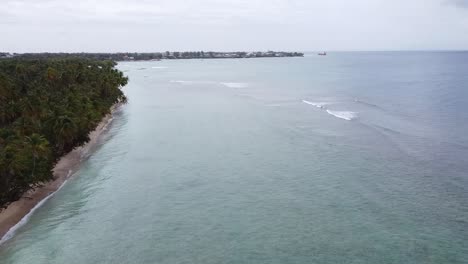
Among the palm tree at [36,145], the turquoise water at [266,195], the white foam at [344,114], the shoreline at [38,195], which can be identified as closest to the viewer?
the turquoise water at [266,195]

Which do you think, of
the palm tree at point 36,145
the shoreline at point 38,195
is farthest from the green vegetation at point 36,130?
the shoreline at point 38,195

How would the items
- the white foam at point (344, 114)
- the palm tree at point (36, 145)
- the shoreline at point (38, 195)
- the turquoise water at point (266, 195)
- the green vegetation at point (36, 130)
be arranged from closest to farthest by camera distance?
the turquoise water at point (266, 195)
the shoreline at point (38, 195)
the green vegetation at point (36, 130)
the palm tree at point (36, 145)
the white foam at point (344, 114)

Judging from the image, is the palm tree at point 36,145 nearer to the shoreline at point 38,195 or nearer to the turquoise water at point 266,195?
the shoreline at point 38,195

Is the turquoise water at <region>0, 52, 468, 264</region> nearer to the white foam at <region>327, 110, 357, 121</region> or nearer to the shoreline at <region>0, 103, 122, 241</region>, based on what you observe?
the white foam at <region>327, 110, 357, 121</region>

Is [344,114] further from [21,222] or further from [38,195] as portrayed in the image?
[21,222]

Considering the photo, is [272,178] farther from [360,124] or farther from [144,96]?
[144,96]

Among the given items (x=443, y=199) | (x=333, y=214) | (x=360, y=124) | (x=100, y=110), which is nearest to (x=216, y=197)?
(x=333, y=214)
